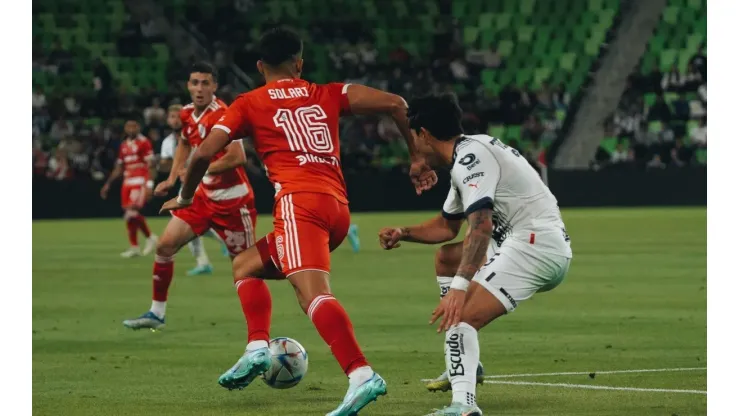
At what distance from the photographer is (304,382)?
27.4 feet

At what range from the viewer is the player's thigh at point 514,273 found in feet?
22.4

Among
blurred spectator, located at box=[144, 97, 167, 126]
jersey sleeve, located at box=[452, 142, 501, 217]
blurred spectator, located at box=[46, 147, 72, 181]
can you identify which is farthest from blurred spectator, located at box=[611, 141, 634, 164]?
jersey sleeve, located at box=[452, 142, 501, 217]

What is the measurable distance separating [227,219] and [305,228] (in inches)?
153

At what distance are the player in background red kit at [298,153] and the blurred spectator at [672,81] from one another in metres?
26.1

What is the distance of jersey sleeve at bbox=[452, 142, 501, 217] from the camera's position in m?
6.56

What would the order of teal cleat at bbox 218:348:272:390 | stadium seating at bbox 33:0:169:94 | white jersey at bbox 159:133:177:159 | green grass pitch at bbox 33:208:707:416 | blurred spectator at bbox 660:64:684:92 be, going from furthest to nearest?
1. blurred spectator at bbox 660:64:684:92
2. stadium seating at bbox 33:0:169:94
3. white jersey at bbox 159:133:177:159
4. green grass pitch at bbox 33:208:707:416
5. teal cleat at bbox 218:348:272:390

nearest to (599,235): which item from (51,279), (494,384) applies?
(51,279)

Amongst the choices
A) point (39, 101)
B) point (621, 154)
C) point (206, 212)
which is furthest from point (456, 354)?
point (621, 154)

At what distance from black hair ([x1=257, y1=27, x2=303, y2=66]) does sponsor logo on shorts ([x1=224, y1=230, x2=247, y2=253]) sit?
12.2 ft

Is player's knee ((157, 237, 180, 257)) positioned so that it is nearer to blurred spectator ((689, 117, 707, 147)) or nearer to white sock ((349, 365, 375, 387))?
white sock ((349, 365, 375, 387))

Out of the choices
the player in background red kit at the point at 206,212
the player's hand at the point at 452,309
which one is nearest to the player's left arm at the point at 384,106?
the player's hand at the point at 452,309

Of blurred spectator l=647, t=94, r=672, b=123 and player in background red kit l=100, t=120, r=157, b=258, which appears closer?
player in background red kit l=100, t=120, r=157, b=258

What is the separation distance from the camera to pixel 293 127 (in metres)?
7.21

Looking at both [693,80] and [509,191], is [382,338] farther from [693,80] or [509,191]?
[693,80]
